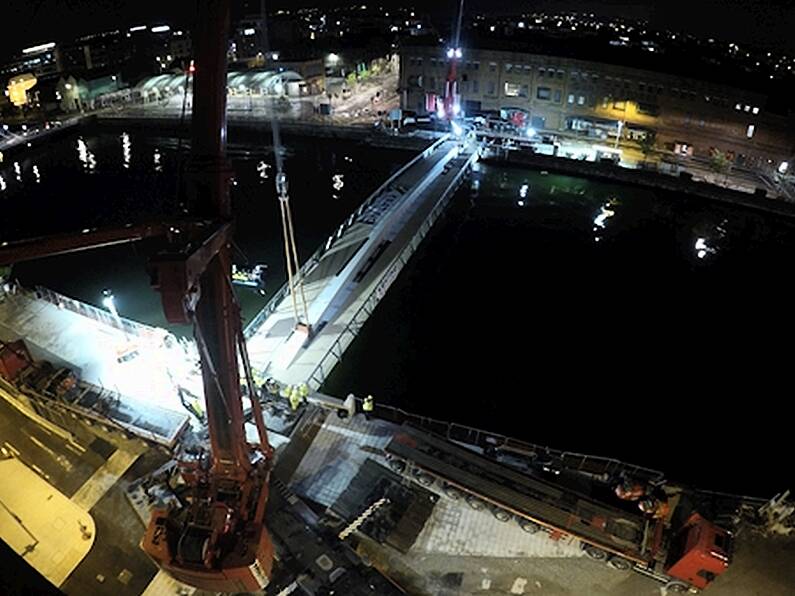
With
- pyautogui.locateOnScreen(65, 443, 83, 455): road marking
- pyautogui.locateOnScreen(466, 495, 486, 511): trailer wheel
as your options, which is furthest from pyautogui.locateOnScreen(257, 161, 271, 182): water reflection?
pyautogui.locateOnScreen(466, 495, 486, 511): trailer wheel

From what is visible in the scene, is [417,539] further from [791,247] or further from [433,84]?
[433,84]

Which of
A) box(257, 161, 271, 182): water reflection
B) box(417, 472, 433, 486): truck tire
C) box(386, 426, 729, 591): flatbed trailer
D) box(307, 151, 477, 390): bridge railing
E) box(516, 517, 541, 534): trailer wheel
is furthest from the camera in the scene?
box(257, 161, 271, 182): water reflection

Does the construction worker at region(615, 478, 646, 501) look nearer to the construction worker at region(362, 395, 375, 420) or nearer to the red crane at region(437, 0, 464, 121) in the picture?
the construction worker at region(362, 395, 375, 420)

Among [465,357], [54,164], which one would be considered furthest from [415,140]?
[54,164]

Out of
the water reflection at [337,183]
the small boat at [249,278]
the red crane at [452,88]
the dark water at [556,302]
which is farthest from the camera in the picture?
the red crane at [452,88]

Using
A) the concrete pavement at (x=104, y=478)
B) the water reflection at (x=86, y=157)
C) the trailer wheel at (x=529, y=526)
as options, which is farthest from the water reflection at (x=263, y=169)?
the trailer wheel at (x=529, y=526)

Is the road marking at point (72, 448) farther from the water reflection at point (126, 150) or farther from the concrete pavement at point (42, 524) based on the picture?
the water reflection at point (126, 150)
